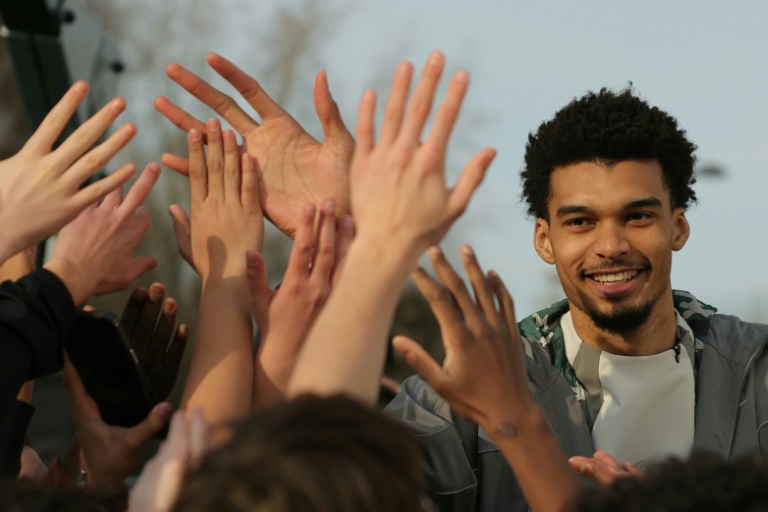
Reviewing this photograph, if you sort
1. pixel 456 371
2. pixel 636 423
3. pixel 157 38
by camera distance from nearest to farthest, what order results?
pixel 456 371
pixel 636 423
pixel 157 38

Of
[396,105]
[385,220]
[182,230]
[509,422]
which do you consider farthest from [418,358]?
[182,230]

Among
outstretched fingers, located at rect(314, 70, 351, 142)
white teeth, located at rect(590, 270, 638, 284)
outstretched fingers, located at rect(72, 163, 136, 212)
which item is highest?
outstretched fingers, located at rect(314, 70, 351, 142)

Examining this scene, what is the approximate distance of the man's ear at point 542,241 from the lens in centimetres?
353

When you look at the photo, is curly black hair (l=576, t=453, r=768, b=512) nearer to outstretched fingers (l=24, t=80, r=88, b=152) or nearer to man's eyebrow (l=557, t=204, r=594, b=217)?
outstretched fingers (l=24, t=80, r=88, b=152)

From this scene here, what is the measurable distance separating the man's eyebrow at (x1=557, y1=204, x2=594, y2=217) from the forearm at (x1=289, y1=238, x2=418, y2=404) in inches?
59.5

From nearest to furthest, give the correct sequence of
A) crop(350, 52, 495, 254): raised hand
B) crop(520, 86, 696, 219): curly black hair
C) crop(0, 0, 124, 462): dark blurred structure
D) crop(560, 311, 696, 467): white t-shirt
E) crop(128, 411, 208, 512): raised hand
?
crop(128, 411, 208, 512): raised hand, crop(350, 52, 495, 254): raised hand, crop(560, 311, 696, 467): white t-shirt, crop(520, 86, 696, 219): curly black hair, crop(0, 0, 124, 462): dark blurred structure

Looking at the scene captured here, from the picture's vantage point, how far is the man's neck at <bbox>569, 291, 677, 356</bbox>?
322 cm

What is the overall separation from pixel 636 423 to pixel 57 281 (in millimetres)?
1554

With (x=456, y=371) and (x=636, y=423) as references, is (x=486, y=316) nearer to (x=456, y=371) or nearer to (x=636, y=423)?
(x=456, y=371)

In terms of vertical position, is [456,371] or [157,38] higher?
[157,38]

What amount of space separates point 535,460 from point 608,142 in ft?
4.49

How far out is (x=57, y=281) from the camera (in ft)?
7.11

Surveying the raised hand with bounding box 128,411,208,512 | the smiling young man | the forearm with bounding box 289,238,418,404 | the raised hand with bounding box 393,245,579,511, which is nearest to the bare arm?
the forearm with bounding box 289,238,418,404

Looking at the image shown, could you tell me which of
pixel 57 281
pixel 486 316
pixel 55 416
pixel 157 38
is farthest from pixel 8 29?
pixel 157 38
